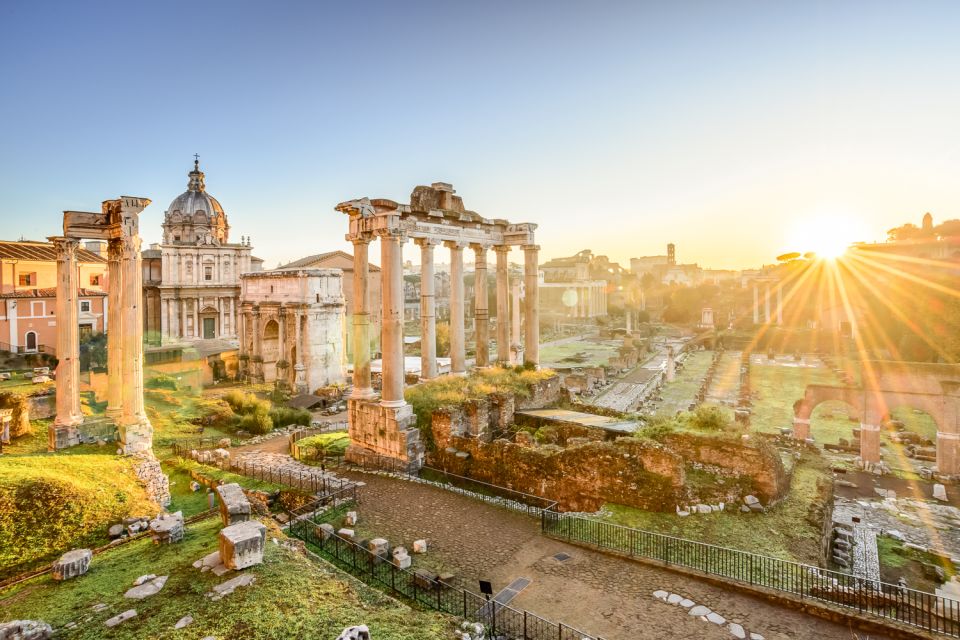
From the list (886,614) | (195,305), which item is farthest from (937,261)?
(195,305)

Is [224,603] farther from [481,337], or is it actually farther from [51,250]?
[51,250]

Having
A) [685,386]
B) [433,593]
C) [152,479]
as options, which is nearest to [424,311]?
[152,479]

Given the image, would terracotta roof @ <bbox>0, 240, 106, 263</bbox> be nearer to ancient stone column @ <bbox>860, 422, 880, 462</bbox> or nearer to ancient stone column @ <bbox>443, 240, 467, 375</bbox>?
ancient stone column @ <bbox>443, 240, 467, 375</bbox>

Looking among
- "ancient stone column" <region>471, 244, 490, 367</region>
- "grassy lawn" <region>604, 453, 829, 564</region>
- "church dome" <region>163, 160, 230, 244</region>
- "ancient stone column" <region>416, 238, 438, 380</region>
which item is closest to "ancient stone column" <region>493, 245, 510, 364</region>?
"ancient stone column" <region>471, 244, 490, 367</region>

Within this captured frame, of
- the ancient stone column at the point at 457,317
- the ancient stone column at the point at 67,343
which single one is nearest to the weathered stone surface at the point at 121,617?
the ancient stone column at the point at 67,343

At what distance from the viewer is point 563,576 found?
8727mm

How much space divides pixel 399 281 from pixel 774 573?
35.6 feet

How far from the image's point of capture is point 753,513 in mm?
10961

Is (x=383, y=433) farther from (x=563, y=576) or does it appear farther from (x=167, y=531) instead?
(x=563, y=576)

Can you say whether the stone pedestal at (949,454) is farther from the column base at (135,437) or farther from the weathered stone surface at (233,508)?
the column base at (135,437)

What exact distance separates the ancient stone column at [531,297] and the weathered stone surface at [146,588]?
1419cm

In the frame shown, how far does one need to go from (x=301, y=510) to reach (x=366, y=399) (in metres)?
4.22

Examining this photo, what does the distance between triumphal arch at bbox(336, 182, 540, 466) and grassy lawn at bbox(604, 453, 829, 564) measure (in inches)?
249

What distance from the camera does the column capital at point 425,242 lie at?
1605cm
